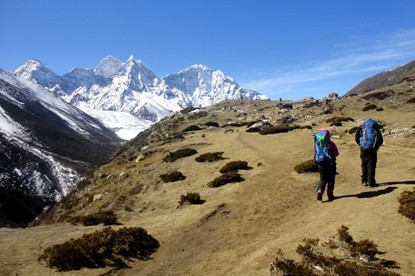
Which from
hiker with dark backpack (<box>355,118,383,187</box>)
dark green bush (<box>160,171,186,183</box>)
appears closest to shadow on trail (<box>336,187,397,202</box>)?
hiker with dark backpack (<box>355,118,383,187</box>)

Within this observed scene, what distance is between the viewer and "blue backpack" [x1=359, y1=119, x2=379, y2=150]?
628 inches

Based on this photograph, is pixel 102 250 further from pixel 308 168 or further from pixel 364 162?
pixel 308 168

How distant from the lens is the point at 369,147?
15938 millimetres

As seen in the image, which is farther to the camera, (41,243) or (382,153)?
(382,153)

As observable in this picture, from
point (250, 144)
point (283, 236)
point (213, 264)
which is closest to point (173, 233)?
point (213, 264)

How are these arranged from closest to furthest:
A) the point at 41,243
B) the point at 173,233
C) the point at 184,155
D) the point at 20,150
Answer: the point at 41,243, the point at 173,233, the point at 184,155, the point at 20,150

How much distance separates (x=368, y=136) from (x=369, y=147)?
56 centimetres

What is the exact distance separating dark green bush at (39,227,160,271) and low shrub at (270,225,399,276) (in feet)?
18.6

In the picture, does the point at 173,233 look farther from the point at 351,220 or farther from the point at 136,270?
the point at 351,220

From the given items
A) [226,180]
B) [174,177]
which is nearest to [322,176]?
[226,180]

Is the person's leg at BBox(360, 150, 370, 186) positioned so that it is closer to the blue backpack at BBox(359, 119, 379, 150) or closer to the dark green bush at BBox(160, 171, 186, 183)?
the blue backpack at BBox(359, 119, 379, 150)

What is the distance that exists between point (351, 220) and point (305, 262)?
366cm

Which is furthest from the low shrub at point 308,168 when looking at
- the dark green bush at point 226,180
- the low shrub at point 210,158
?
the low shrub at point 210,158

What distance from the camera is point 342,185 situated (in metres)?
18.1
